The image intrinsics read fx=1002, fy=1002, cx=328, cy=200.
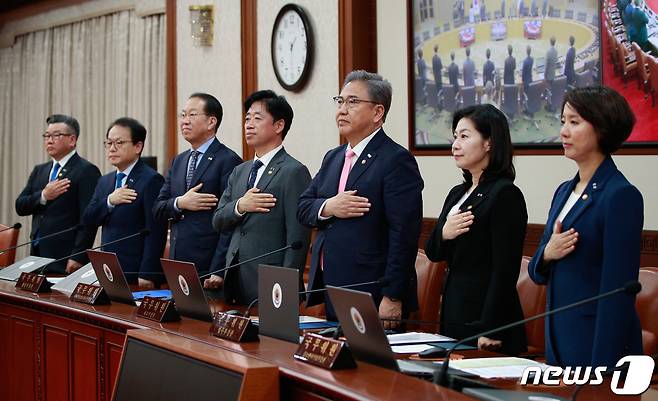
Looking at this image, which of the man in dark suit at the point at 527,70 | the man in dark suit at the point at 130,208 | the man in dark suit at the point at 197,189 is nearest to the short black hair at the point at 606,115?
the man in dark suit at the point at 197,189

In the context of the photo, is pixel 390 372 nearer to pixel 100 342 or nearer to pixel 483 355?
pixel 483 355

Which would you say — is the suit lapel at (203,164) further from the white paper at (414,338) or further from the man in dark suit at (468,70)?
the white paper at (414,338)

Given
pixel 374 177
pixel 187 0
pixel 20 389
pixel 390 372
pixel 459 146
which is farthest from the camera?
pixel 187 0

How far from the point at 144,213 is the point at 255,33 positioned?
2.29 m

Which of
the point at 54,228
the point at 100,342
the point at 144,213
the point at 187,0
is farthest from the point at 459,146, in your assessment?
the point at 187,0

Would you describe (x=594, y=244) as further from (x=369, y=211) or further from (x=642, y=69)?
(x=642, y=69)

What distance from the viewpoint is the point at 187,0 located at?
7688mm

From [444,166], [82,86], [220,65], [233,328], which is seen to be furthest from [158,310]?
[82,86]

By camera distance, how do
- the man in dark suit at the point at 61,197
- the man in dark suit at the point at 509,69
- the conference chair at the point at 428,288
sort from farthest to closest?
the man in dark suit at the point at 61,197
the man in dark suit at the point at 509,69
the conference chair at the point at 428,288

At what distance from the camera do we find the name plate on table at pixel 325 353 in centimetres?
247

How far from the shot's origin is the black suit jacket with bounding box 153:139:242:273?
4.61 meters

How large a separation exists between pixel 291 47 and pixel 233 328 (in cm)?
383

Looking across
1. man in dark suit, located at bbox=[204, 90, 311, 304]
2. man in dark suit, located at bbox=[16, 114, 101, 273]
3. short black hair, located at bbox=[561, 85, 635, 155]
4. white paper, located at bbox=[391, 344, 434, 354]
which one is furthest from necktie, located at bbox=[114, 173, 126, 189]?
short black hair, located at bbox=[561, 85, 635, 155]

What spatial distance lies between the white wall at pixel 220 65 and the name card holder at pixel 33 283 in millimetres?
2750
